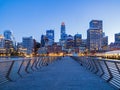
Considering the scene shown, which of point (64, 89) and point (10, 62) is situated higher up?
point (10, 62)

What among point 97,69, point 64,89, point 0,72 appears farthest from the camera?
point 97,69

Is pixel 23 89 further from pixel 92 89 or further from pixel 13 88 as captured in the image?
pixel 92 89

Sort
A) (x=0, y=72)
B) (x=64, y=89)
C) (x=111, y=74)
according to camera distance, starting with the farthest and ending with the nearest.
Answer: (x=111, y=74), (x=0, y=72), (x=64, y=89)

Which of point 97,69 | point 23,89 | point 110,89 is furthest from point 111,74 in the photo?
point 97,69

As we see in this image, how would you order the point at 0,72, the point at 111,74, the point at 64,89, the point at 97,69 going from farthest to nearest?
the point at 97,69
the point at 111,74
the point at 0,72
the point at 64,89

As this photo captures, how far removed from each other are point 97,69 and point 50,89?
33.3 feet

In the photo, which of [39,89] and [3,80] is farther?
[3,80]

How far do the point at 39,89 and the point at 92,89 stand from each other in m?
2.12

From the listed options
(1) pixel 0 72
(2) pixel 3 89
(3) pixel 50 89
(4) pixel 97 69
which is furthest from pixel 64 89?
(4) pixel 97 69

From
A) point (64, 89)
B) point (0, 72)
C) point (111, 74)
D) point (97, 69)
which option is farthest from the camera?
point (97, 69)

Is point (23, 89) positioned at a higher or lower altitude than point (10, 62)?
lower

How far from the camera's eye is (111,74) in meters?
14.4

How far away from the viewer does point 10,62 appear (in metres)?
14.7

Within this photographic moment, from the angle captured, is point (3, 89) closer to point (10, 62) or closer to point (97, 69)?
point (10, 62)
